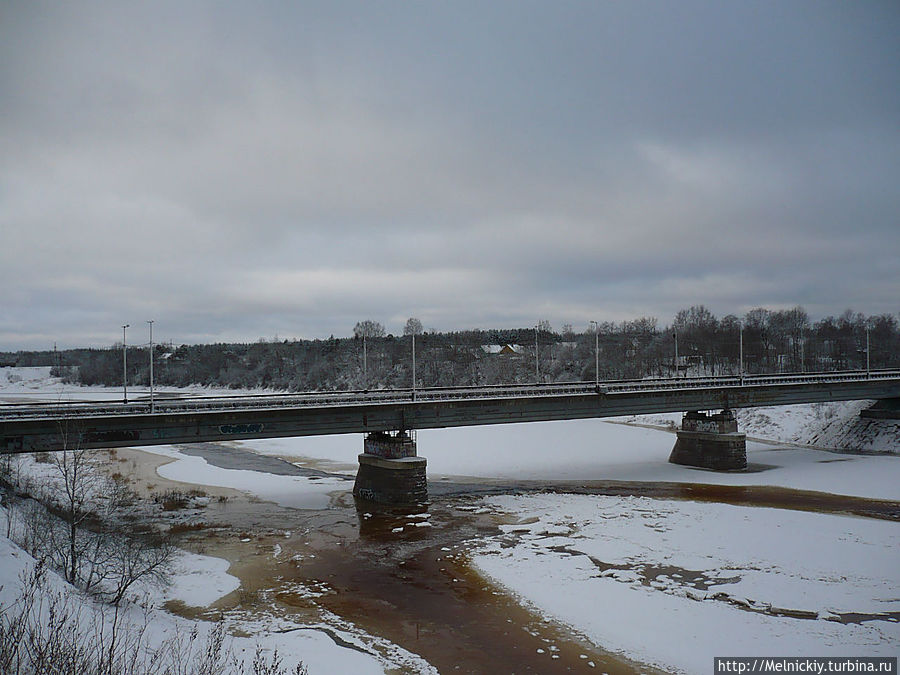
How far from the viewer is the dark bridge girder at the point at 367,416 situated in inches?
1261

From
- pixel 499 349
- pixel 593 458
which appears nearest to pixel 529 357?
pixel 499 349

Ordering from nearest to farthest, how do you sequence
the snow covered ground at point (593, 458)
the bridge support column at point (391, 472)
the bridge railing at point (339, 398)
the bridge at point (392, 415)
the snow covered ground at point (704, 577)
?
the snow covered ground at point (704, 577) → the bridge at point (392, 415) → the bridge railing at point (339, 398) → the bridge support column at point (391, 472) → the snow covered ground at point (593, 458)

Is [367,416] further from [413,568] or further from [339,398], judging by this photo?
[413,568]

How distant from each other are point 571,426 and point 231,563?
5727 centimetres

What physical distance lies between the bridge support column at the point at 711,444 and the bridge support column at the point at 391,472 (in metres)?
23.9

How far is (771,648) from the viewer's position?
Answer: 16.4 metres

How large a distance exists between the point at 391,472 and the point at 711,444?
86.9ft

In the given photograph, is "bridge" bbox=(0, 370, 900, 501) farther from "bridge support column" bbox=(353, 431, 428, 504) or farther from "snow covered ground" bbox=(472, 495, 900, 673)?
"snow covered ground" bbox=(472, 495, 900, 673)

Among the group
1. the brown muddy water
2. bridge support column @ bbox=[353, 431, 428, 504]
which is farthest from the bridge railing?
the brown muddy water

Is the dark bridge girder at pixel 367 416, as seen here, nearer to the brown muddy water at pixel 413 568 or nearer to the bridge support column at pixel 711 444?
the bridge support column at pixel 711 444

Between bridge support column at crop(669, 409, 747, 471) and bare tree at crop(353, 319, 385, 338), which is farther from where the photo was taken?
bare tree at crop(353, 319, 385, 338)

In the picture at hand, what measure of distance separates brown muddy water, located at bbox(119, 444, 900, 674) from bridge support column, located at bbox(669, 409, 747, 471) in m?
8.11


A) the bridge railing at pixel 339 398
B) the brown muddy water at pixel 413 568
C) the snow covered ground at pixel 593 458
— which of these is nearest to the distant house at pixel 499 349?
the snow covered ground at pixel 593 458

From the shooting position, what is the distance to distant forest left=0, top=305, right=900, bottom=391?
120 m
